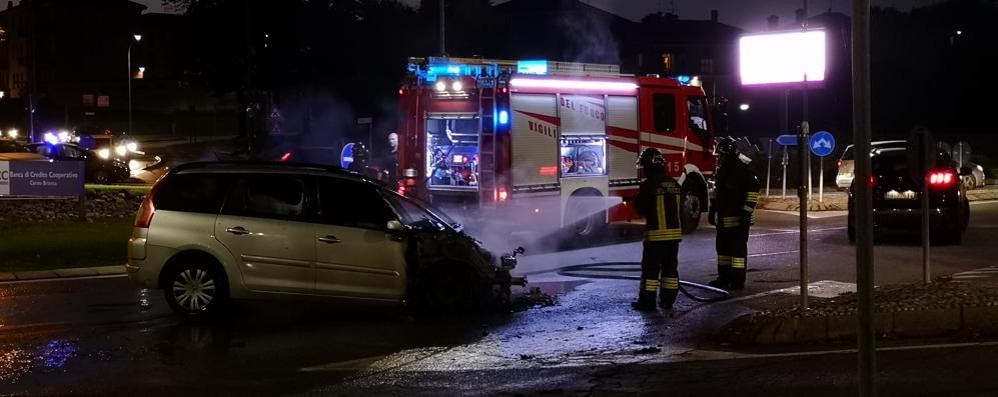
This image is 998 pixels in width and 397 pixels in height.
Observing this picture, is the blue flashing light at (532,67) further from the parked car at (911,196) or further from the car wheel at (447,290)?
the car wheel at (447,290)

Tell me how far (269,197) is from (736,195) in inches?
203

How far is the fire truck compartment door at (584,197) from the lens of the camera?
54.8ft

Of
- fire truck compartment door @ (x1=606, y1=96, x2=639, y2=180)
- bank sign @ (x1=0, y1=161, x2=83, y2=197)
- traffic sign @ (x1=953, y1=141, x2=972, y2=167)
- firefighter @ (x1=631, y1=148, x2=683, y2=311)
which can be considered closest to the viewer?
A: firefighter @ (x1=631, y1=148, x2=683, y2=311)

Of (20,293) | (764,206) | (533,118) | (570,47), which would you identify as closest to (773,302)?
(533,118)

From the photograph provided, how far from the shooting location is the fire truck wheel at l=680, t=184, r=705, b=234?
18.5 metres

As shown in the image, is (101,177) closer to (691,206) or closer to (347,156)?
(347,156)

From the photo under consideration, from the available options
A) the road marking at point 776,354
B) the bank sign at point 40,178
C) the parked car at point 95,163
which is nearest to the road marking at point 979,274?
A: the road marking at point 776,354

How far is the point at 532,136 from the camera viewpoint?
16016 mm

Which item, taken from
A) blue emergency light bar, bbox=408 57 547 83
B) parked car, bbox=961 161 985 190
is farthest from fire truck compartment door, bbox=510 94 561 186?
parked car, bbox=961 161 985 190

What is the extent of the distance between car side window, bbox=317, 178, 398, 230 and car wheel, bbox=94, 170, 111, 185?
84.6 feet

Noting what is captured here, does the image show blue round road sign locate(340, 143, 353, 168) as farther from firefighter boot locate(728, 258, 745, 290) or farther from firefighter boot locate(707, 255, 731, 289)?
firefighter boot locate(728, 258, 745, 290)

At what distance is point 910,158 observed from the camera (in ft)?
33.4

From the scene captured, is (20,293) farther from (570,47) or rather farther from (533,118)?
(570,47)

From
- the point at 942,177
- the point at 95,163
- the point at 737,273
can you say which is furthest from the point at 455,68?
the point at 95,163
